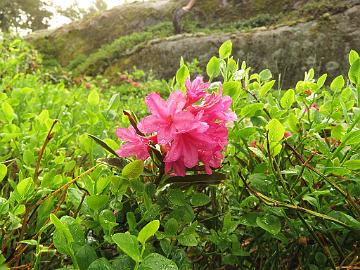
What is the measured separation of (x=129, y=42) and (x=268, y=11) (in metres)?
4.23

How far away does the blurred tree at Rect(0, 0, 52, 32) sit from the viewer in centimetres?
2088

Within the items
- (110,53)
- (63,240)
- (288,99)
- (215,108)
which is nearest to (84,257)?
(63,240)

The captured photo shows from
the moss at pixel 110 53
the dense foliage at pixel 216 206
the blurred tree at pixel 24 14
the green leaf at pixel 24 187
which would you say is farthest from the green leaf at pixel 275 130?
the blurred tree at pixel 24 14

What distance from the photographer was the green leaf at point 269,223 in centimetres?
72

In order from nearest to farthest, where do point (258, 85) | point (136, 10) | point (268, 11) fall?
point (258, 85)
point (268, 11)
point (136, 10)

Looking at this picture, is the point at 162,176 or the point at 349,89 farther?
the point at 349,89

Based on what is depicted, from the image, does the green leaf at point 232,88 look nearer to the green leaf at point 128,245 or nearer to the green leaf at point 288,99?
the green leaf at point 288,99

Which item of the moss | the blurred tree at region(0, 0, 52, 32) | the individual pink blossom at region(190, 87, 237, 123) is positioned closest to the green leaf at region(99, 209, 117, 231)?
the individual pink blossom at region(190, 87, 237, 123)

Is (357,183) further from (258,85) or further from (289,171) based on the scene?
(258,85)

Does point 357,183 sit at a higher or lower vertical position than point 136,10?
higher

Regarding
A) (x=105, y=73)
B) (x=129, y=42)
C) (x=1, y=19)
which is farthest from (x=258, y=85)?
(x=1, y=19)

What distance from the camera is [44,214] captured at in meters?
0.80

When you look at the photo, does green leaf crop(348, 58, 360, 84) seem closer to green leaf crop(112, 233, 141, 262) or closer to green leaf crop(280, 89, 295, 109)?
green leaf crop(280, 89, 295, 109)

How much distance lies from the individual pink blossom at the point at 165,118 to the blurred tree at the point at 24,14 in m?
21.7
